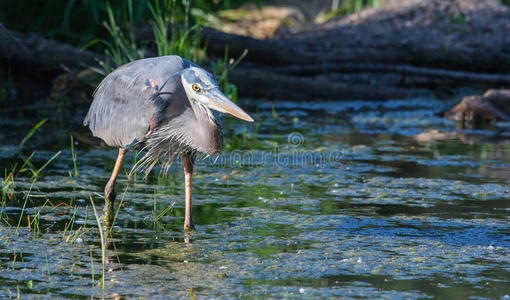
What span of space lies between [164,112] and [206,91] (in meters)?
0.58

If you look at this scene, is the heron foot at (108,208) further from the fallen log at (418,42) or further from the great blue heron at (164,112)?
the fallen log at (418,42)

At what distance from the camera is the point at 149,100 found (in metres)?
5.30

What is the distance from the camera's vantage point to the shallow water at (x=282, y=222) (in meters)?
4.07

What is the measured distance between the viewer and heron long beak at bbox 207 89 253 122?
15.1 ft

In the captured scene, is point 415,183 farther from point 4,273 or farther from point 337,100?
point 337,100

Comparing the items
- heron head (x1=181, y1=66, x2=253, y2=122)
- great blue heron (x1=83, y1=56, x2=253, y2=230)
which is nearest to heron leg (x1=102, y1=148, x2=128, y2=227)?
great blue heron (x1=83, y1=56, x2=253, y2=230)

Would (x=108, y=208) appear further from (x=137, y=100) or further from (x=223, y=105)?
(x=223, y=105)

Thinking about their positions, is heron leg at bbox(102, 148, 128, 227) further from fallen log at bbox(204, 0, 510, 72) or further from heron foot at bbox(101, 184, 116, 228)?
fallen log at bbox(204, 0, 510, 72)

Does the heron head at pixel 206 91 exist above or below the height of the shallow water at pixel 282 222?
above

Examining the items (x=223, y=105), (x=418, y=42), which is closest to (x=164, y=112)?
(x=223, y=105)

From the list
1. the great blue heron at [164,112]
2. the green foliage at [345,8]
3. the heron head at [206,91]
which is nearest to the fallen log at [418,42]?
the green foliage at [345,8]

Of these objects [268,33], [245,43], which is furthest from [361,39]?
[268,33]

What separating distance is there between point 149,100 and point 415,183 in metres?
2.63

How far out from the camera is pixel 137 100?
17.9 ft
